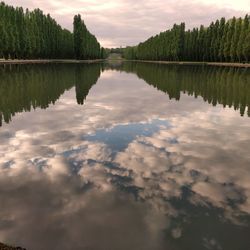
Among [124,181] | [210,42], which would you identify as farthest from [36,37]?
[124,181]

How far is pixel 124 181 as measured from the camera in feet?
23.7

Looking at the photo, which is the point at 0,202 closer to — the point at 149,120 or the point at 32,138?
the point at 32,138

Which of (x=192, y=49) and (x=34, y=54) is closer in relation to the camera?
(x=34, y=54)

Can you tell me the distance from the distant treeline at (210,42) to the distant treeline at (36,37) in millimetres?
28260

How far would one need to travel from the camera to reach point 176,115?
15352 mm

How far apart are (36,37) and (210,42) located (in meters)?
→ 45.5

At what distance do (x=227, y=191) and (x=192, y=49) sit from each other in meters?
94.9

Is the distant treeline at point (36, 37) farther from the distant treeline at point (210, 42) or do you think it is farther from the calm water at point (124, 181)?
the calm water at point (124, 181)

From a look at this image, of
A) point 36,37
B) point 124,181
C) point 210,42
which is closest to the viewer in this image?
point 124,181

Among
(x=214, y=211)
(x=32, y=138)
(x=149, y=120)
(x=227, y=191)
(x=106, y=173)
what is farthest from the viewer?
(x=149, y=120)

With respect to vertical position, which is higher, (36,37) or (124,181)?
(36,37)

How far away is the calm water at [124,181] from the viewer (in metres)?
5.03

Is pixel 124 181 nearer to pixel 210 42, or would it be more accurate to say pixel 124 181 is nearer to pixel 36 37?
pixel 36 37

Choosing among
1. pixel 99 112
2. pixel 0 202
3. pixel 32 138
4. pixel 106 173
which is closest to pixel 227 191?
pixel 106 173
